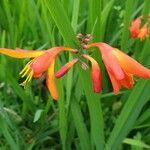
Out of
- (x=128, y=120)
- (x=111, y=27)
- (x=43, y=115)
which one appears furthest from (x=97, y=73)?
(x=111, y=27)

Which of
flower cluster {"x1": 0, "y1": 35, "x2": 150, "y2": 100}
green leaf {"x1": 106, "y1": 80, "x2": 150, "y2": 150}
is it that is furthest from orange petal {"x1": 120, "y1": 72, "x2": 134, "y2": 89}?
green leaf {"x1": 106, "y1": 80, "x2": 150, "y2": 150}

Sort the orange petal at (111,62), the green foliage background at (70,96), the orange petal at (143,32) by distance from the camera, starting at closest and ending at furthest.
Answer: the orange petal at (111,62) < the green foliage background at (70,96) < the orange petal at (143,32)

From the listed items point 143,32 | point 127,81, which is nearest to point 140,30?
point 143,32

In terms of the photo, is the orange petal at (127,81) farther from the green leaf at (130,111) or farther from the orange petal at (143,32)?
the orange petal at (143,32)

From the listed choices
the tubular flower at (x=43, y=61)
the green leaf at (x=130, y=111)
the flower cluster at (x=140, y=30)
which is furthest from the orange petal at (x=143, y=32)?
the tubular flower at (x=43, y=61)

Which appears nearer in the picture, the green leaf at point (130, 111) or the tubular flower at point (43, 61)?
the tubular flower at point (43, 61)

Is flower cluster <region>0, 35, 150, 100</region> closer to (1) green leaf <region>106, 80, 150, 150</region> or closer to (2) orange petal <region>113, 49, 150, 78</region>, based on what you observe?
(2) orange petal <region>113, 49, 150, 78</region>

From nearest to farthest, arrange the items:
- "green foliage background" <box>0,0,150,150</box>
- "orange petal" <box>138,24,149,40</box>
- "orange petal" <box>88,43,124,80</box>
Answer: "orange petal" <box>88,43,124,80</box>
"green foliage background" <box>0,0,150,150</box>
"orange petal" <box>138,24,149,40</box>

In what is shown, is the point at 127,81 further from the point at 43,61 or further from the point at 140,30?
the point at 140,30

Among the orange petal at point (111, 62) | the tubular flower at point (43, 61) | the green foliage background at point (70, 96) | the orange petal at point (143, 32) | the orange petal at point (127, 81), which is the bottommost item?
the green foliage background at point (70, 96)
